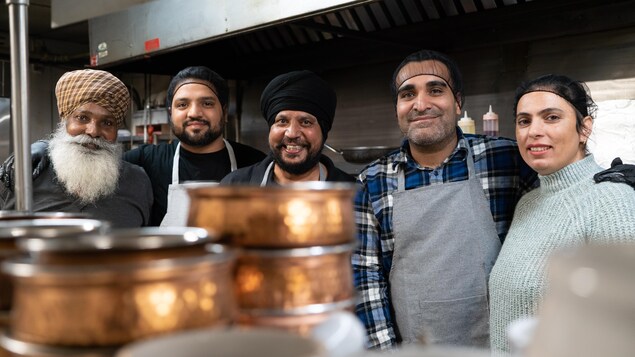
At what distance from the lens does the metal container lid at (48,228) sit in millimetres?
676

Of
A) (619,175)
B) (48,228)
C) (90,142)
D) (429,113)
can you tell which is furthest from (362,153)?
(48,228)

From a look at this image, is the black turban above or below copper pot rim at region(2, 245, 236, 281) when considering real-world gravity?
above

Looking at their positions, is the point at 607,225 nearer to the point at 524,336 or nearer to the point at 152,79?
the point at 524,336

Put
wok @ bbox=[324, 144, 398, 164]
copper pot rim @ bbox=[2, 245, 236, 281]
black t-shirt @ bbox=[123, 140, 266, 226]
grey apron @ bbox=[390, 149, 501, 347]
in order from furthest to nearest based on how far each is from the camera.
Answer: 1. wok @ bbox=[324, 144, 398, 164]
2. black t-shirt @ bbox=[123, 140, 266, 226]
3. grey apron @ bbox=[390, 149, 501, 347]
4. copper pot rim @ bbox=[2, 245, 236, 281]

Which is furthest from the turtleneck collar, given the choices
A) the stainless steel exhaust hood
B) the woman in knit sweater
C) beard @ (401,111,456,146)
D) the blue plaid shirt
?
the stainless steel exhaust hood

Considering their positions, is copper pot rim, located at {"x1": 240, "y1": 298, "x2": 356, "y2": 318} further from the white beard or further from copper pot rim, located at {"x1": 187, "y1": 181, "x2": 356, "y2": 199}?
the white beard

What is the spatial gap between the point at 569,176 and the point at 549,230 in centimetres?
23

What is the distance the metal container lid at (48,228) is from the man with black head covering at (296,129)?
1583 mm

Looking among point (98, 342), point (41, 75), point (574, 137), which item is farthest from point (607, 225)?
point (41, 75)

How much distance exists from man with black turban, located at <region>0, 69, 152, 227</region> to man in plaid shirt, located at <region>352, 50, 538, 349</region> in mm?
1040

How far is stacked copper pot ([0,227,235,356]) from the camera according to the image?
509 mm

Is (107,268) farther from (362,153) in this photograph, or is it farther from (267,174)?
(362,153)

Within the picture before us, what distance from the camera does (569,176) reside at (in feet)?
6.27

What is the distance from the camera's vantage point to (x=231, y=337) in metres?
0.51
